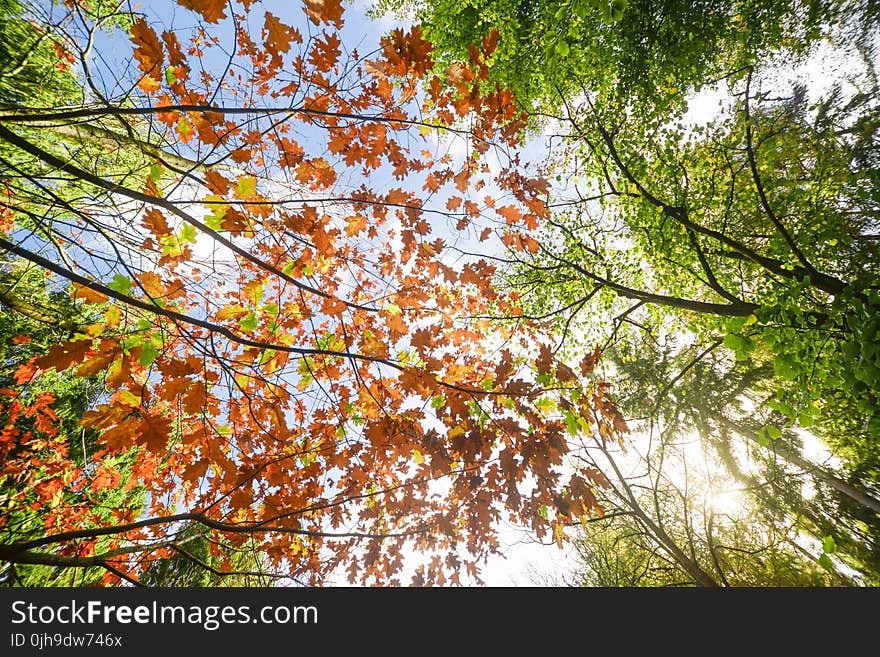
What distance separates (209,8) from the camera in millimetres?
2070

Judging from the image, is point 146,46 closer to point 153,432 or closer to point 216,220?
point 216,220

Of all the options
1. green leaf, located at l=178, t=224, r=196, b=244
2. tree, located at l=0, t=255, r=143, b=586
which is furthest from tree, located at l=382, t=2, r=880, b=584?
tree, located at l=0, t=255, r=143, b=586

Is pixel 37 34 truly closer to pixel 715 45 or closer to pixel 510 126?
pixel 510 126

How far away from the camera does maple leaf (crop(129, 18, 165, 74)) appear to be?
2.17 metres

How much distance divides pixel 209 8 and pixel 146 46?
583 mm

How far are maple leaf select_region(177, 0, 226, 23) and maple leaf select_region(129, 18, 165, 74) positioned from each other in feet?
1.55

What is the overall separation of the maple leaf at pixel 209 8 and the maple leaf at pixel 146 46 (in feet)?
1.55

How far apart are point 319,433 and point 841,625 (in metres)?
4.16

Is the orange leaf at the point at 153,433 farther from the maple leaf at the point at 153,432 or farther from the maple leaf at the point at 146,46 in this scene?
the maple leaf at the point at 146,46

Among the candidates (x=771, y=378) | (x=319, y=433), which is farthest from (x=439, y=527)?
(x=771, y=378)

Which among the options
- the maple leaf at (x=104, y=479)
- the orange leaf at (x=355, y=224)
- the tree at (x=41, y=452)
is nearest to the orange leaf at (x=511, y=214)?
the orange leaf at (x=355, y=224)

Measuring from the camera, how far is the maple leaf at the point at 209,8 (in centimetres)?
201

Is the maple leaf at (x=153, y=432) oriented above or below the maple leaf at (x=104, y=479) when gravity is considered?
below

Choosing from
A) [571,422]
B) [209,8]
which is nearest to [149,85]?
[209,8]
